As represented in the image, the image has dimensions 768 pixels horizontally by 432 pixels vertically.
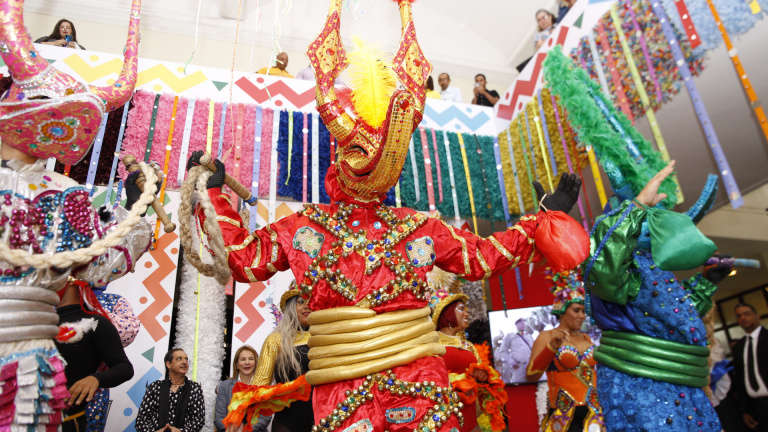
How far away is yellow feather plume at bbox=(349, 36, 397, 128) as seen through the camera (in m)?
2.27

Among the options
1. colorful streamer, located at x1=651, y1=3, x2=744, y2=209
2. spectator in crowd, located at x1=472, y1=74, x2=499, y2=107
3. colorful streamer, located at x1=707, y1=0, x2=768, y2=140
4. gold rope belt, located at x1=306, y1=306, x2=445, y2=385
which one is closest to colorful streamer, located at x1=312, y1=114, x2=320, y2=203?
spectator in crowd, located at x1=472, y1=74, x2=499, y2=107

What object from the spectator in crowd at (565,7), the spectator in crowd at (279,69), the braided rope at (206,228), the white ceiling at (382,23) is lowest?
the braided rope at (206,228)

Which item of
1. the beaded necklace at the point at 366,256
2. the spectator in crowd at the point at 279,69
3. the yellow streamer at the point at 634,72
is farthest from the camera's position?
the spectator in crowd at the point at 279,69

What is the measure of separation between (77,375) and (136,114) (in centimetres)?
283

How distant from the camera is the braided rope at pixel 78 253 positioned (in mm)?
1698

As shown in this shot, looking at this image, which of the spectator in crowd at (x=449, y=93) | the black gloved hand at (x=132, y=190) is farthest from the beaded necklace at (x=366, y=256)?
the spectator in crowd at (x=449, y=93)

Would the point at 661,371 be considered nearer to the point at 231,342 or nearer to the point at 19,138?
the point at 19,138

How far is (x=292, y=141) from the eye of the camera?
187 inches

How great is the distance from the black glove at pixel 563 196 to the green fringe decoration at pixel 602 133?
370 mm

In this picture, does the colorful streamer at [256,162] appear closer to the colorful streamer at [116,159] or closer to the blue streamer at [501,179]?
the colorful streamer at [116,159]

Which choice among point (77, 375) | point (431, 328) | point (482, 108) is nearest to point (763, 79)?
point (482, 108)

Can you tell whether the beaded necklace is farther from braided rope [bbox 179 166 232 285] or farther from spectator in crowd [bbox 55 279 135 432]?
spectator in crowd [bbox 55 279 135 432]

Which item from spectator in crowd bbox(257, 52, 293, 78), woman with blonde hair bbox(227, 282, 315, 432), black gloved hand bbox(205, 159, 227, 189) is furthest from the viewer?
spectator in crowd bbox(257, 52, 293, 78)

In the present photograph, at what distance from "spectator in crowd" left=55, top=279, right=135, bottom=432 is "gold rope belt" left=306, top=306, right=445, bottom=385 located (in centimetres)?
85
